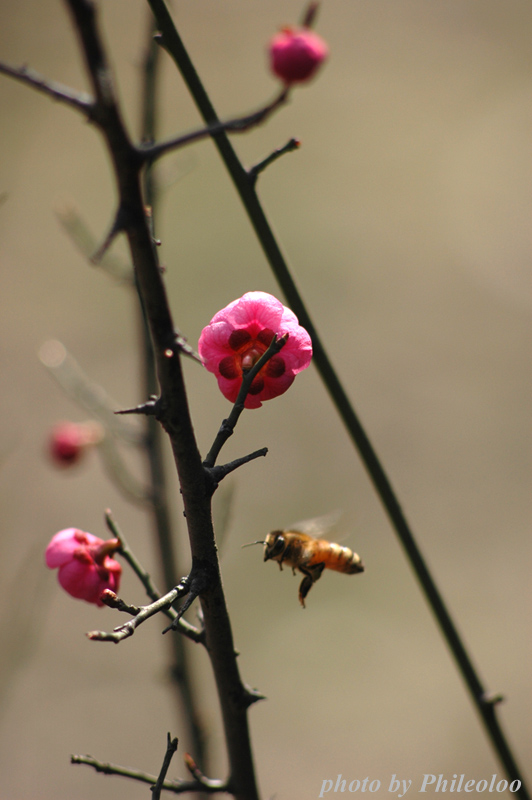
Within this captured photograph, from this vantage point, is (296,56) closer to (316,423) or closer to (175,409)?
(175,409)

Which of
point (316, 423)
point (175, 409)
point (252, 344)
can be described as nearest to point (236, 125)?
point (175, 409)

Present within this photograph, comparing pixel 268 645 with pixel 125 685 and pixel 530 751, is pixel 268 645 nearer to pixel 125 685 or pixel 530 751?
pixel 125 685

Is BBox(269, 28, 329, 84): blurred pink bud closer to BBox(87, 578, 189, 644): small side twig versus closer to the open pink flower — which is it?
the open pink flower

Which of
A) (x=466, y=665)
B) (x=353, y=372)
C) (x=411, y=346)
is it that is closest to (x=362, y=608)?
(x=353, y=372)

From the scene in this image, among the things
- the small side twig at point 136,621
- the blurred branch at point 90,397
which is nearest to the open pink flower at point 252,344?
the small side twig at point 136,621

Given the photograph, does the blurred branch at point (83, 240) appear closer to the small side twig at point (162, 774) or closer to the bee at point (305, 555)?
the bee at point (305, 555)

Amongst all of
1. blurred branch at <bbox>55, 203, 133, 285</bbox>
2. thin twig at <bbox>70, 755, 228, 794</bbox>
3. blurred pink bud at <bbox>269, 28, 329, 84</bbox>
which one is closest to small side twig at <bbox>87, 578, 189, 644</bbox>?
thin twig at <bbox>70, 755, 228, 794</bbox>
